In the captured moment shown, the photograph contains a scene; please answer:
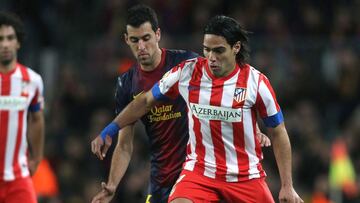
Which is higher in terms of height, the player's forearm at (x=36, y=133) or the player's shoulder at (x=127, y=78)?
the player's shoulder at (x=127, y=78)

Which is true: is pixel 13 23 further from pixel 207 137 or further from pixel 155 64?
pixel 207 137

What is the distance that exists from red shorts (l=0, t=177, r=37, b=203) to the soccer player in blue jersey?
2.57ft

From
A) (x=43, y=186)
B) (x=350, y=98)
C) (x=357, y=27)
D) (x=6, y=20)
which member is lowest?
(x=43, y=186)

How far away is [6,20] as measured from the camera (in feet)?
28.8

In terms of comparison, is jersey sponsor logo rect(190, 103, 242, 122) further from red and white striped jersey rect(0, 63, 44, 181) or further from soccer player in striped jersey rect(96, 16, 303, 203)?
red and white striped jersey rect(0, 63, 44, 181)

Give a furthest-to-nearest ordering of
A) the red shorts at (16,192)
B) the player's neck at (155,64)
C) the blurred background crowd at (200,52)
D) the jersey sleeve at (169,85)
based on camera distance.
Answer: the blurred background crowd at (200,52) < the red shorts at (16,192) < the player's neck at (155,64) < the jersey sleeve at (169,85)

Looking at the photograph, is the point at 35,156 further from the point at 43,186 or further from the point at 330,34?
the point at 330,34

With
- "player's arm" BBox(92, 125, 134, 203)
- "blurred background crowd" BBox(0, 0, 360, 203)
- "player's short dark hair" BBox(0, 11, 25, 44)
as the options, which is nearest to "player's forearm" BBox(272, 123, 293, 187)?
"player's arm" BBox(92, 125, 134, 203)

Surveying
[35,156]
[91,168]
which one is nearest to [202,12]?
[91,168]

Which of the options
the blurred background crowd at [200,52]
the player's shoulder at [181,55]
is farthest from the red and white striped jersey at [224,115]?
the blurred background crowd at [200,52]

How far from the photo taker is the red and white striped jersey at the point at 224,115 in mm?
7395

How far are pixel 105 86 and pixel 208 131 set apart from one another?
291 inches

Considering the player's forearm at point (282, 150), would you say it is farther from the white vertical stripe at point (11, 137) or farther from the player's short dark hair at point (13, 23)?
the player's short dark hair at point (13, 23)

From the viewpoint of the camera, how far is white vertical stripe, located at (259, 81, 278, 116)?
7.36 metres
